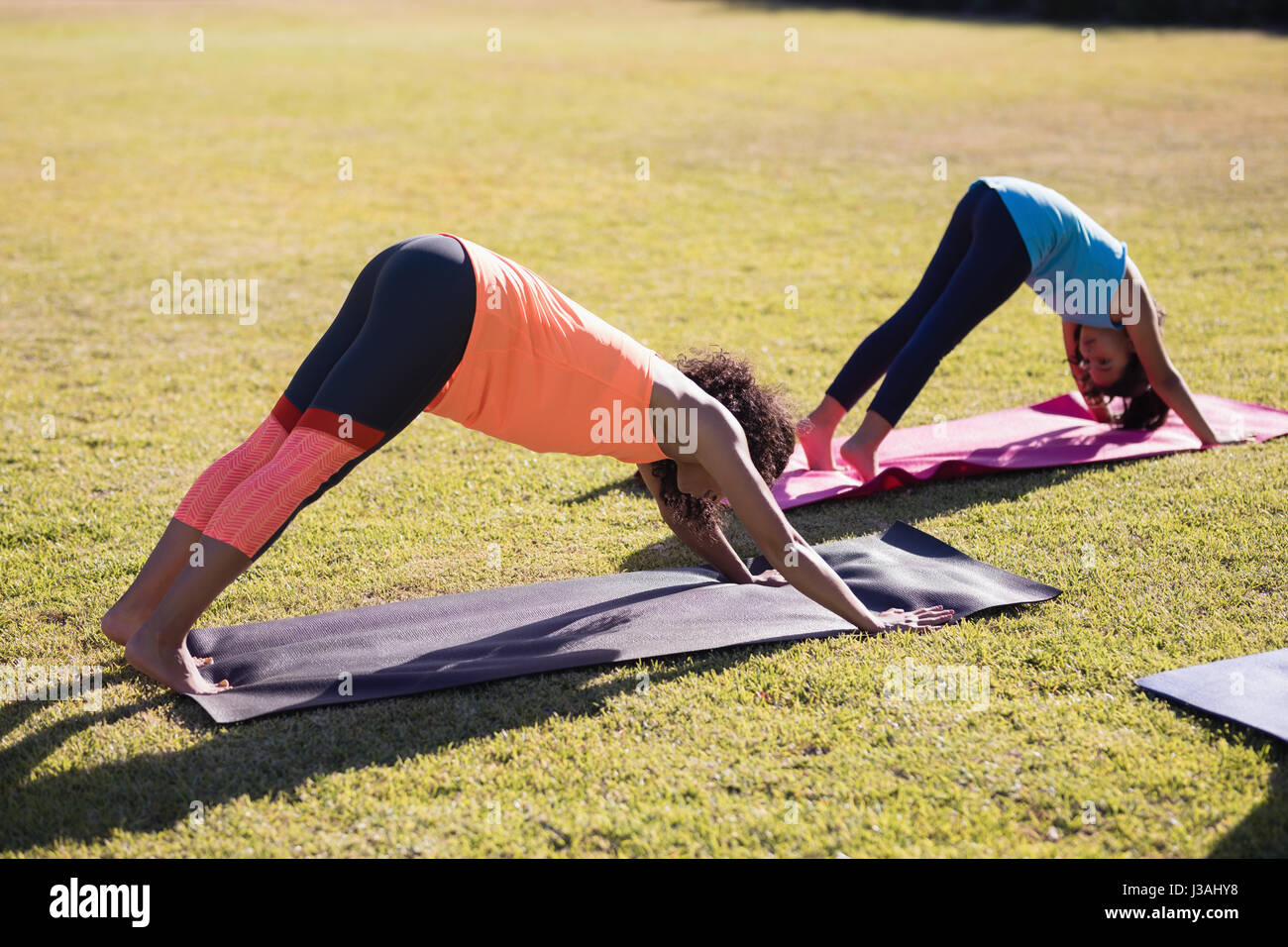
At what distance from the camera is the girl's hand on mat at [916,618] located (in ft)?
12.8

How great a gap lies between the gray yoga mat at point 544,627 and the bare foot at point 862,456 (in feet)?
2.24

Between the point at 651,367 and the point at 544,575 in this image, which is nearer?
the point at 651,367

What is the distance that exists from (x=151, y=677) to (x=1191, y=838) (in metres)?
2.94

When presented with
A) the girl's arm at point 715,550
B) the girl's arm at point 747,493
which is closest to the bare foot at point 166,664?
the girl's arm at point 715,550

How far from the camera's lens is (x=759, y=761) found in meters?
3.21

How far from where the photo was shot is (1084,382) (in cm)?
580

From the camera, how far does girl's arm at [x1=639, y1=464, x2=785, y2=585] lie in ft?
13.3

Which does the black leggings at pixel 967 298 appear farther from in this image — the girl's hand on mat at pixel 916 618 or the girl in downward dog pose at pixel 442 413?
the girl in downward dog pose at pixel 442 413

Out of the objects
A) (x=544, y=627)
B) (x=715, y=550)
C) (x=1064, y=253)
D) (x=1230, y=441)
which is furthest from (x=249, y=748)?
(x=1230, y=441)

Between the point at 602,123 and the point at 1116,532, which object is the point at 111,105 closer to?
the point at 602,123

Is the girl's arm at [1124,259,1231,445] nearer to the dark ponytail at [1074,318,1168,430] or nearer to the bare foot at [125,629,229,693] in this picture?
the dark ponytail at [1074,318,1168,430]

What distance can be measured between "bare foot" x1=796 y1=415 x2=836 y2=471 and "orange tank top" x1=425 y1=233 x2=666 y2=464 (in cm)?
198
